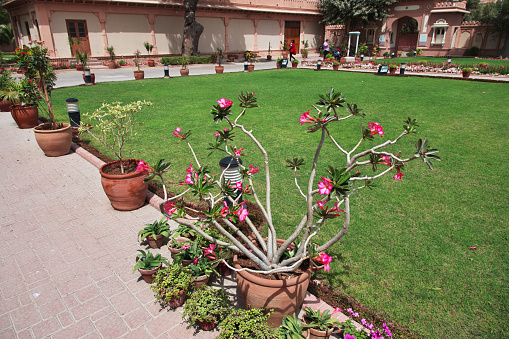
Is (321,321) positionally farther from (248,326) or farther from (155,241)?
(155,241)

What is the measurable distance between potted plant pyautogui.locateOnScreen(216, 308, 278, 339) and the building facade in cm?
2355

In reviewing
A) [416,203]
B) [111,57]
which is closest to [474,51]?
[111,57]

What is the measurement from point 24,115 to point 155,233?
25.8ft

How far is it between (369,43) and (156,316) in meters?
42.0

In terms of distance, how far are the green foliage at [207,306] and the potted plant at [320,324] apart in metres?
0.78

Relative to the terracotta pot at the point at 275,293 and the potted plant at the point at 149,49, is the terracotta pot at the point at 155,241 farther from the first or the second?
the potted plant at the point at 149,49

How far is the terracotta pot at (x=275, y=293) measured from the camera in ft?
9.16

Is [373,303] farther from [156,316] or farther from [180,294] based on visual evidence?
[156,316]

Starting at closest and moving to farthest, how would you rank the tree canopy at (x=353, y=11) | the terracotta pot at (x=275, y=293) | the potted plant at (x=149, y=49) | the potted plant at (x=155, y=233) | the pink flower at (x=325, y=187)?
the pink flower at (x=325, y=187) < the terracotta pot at (x=275, y=293) < the potted plant at (x=155, y=233) < the potted plant at (x=149, y=49) < the tree canopy at (x=353, y=11)

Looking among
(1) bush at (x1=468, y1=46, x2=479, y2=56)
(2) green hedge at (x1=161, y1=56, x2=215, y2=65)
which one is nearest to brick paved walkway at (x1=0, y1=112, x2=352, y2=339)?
(2) green hedge at (x1=161, y1=56, x2=215, y2=65)

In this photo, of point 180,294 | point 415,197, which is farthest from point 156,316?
point 415,197

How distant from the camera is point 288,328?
2.75 m

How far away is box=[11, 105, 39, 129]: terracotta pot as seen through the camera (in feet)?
31.0

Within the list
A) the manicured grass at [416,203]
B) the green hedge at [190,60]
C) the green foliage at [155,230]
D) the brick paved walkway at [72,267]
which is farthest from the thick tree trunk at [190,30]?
the green foliage at [155,230]
